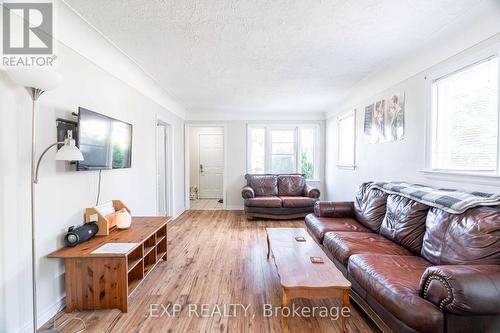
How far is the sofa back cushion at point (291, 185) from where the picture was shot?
18.0ft

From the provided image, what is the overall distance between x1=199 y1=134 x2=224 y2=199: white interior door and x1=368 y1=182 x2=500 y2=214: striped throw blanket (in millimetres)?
5747

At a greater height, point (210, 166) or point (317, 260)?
point (210, 166)

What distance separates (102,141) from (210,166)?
5.38 meters

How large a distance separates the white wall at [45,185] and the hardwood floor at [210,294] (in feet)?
1.21

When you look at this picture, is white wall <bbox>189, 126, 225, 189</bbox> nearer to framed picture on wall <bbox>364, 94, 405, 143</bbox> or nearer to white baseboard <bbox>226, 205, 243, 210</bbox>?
white baseboard <bbox>226, 205, 243, 210</bbox>

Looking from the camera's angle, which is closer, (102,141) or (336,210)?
(102,141)

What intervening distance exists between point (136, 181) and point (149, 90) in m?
1.41

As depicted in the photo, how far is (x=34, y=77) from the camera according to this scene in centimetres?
144

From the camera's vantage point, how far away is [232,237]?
3900 millimetres

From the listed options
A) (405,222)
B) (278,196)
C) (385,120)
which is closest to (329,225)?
(405,222)

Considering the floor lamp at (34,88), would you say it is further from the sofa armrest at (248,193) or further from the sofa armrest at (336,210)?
the sofa armrest at (248,193)

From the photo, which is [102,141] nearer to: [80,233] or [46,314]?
[80,233]

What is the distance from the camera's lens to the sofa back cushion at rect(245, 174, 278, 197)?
546 centimetres

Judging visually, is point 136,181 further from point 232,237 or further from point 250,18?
point 250,18
